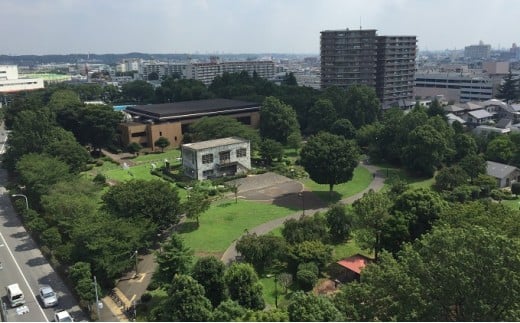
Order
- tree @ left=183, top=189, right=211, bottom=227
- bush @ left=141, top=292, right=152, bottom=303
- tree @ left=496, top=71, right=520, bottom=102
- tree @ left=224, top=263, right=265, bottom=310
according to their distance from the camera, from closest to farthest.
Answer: tree @ left=224, top=263, right=265, bottom=310
bush @ left=141, top=292, right=152, bottom=303
tree @ left=183, top=189, right=211, bottom=227
tree @ left=496, top=71, right=520, bottom=102

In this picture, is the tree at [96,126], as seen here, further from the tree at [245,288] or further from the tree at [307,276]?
the tree at [245,288]

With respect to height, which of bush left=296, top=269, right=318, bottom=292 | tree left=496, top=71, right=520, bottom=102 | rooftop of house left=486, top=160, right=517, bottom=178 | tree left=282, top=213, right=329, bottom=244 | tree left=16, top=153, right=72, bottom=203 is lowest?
bush left=296, top=269, right=318, bottom=292

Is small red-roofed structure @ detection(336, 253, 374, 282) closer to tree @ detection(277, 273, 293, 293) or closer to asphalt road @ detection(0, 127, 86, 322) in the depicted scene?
tree @ detection(277, 273, 293, 293)

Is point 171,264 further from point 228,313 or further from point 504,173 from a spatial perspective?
point 504,173

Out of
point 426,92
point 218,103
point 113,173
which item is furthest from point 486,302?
point 426,92

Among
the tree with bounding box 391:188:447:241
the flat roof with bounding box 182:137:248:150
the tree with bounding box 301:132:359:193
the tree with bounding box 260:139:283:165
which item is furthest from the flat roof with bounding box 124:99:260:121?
the tree with bounding box 391:188:447:241

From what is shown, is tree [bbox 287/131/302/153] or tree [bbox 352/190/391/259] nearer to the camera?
tree [bbox 352/190/391/259]

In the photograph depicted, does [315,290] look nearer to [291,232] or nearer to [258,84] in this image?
[291,232]

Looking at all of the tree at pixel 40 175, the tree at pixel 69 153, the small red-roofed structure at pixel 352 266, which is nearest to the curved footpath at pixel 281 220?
the small red-roofed structure at pixel 352 266
